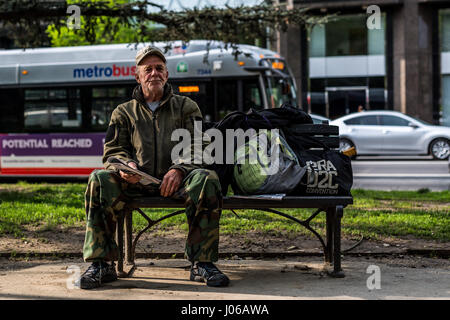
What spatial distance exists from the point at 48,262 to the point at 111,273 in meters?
1.22

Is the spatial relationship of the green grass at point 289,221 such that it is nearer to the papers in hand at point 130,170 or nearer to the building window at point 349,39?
the papers in hand at point 130,170

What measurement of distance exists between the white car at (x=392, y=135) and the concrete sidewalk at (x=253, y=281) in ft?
50.3

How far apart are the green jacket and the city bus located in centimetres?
941

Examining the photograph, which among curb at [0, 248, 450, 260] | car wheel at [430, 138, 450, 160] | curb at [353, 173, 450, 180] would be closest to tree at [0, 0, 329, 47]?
curb at [353, 173, 450, 180]

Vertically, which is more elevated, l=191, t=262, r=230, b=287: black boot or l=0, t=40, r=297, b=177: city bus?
l=0, t=40, r=297, b=177: city bus

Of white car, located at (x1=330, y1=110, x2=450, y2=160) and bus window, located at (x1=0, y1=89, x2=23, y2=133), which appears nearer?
bus window, located at (x1=0, y1=89, x2=23, y2=133)

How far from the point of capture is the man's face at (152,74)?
4836mm

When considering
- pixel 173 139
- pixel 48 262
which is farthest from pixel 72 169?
pixel 173 139

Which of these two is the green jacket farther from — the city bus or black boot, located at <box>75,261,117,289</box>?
the city bus

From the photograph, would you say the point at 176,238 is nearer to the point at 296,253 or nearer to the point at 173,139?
the point at 296,253

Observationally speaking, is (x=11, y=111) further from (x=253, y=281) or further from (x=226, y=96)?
(x=253, y=281)

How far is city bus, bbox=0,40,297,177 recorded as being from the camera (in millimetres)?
14344

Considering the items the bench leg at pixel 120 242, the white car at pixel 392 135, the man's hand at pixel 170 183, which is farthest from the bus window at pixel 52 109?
the man's hand at pixel 170 183

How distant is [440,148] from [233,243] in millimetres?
15388
